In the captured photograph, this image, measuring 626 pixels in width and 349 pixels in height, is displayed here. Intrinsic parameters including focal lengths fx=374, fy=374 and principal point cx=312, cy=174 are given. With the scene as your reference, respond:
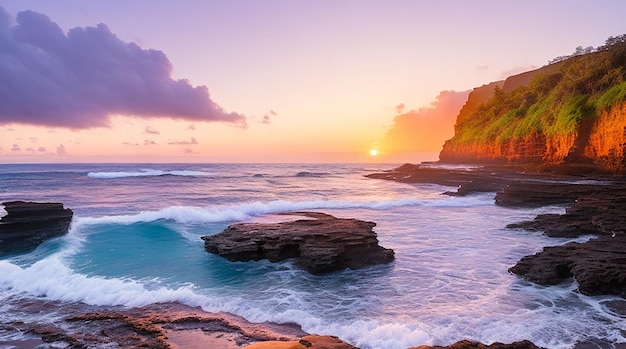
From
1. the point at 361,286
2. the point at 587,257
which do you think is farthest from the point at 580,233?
the point at 361,286

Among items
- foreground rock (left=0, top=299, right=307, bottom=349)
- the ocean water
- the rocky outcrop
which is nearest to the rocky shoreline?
the rocky outcrop

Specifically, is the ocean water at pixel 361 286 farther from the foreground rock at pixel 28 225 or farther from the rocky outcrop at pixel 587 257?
the foreground rock at pixel 28 225

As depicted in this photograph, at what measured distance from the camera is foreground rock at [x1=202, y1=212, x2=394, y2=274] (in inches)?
488

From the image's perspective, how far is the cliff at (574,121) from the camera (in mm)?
30828

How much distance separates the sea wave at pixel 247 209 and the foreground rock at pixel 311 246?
9522mm

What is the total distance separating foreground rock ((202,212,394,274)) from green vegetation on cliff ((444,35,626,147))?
91.6 ft

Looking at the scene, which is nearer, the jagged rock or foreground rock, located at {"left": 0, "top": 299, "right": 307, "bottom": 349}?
the jagged rock

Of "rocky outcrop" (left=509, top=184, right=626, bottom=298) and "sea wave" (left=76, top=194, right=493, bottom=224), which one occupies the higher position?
"rocky outcrop" (left=509, top=184, right=626, bottom=298)

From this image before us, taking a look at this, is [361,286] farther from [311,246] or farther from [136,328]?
[136,328]

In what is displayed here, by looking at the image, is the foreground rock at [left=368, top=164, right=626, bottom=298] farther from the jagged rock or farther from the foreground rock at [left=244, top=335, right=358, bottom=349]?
the foreground rock at [left=244, top=335, right=358, bottom=349]

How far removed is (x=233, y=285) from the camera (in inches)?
454

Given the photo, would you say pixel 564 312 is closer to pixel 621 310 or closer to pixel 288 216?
pixel 621 310

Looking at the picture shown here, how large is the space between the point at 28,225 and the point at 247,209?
1359cm

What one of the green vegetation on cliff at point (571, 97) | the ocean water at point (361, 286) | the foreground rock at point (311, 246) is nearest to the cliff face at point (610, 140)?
the green vegetation on cliff at point (571, 97)
